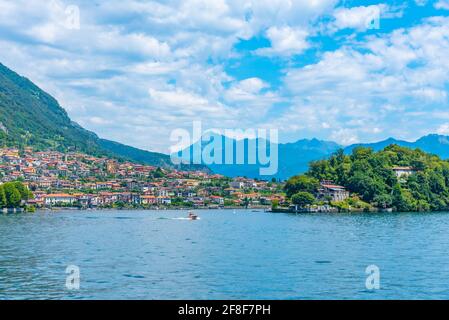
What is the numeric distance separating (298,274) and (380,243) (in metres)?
20.6

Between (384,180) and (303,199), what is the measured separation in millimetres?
22816

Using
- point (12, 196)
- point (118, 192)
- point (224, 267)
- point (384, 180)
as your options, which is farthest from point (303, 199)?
point (224, 267)

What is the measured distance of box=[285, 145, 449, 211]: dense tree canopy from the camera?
423ft

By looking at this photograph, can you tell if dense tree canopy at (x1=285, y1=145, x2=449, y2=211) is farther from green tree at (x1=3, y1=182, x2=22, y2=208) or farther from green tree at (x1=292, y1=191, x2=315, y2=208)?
green tree at (x1=3, y1=182, x2=22, y2=208)

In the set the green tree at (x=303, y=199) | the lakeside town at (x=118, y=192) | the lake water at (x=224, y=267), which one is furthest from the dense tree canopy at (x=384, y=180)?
the lake water at (x=224, y=267)

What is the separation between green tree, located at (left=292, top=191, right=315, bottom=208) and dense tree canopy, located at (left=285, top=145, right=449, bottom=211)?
438 cm

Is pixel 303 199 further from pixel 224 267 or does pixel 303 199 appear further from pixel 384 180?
pixel 224 267

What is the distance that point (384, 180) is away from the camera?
13512 centimetres

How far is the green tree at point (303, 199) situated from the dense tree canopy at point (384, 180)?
4380 millimetres
